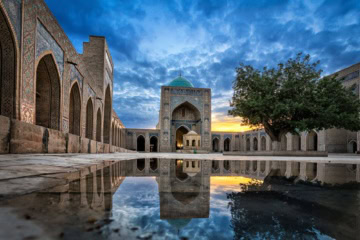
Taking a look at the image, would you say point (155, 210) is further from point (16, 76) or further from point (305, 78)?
point (305, 78)

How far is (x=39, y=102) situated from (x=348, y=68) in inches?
823

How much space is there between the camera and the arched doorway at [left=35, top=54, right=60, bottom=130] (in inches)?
251

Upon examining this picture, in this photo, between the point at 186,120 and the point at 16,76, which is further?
the point at 186,120

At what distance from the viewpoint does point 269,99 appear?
29.0ft

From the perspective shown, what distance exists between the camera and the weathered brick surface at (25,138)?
126 inches

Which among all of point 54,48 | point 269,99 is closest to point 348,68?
point 269,99

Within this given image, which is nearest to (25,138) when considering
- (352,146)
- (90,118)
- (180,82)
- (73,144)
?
(73,144)

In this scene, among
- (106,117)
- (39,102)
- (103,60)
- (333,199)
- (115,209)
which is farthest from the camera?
(106,117)

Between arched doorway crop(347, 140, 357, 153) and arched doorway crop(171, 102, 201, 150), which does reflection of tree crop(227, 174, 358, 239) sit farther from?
arched doorway crop(171, 102, 201, 150)

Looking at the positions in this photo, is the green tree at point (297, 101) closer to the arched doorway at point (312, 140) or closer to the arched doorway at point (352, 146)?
the arched doorway at point (352, 146)

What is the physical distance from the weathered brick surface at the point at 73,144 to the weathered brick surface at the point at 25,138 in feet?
3.68

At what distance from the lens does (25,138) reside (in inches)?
135

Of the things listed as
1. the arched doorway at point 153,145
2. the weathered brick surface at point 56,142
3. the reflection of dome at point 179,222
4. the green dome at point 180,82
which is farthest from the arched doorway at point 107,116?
the arched doorway at point 153,145

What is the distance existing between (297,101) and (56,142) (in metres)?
8.82
